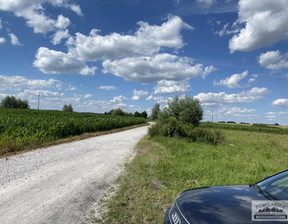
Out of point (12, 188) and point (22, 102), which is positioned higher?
point (22, 102)

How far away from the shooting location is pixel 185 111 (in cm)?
2012

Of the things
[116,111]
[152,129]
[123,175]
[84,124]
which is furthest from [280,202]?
[116,111]

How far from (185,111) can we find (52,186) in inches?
653

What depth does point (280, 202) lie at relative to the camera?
2.32m

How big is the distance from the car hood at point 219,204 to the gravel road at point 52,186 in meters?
2.22

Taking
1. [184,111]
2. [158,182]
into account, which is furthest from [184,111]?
[158,182]

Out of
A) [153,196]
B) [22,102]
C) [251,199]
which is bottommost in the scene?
[153,196]

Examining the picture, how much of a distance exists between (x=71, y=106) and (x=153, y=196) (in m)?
98.3

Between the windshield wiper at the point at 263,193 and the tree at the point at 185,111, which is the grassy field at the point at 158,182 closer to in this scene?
the windshield wiper at the point at 263,193

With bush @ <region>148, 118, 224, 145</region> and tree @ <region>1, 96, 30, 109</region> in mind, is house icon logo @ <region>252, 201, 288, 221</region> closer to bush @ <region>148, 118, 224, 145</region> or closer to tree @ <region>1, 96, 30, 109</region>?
bush @ <region>148, 118, 224, 145</region>

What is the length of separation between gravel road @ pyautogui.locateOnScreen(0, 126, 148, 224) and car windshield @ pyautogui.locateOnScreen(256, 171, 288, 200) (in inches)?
126

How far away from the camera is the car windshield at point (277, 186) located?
8.50 ft

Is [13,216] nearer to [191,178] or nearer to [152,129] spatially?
[191,178]

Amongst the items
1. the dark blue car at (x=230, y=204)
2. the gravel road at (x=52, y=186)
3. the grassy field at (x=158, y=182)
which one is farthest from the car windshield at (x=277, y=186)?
the gravel road at (x=52, y=186)
